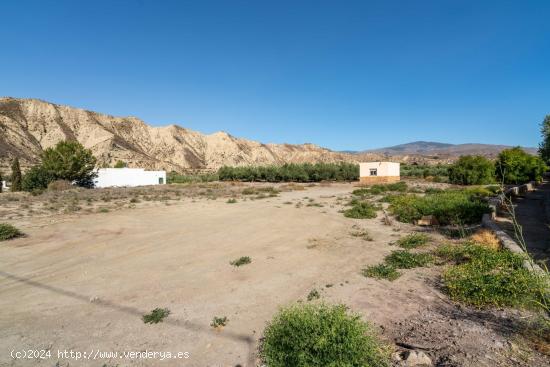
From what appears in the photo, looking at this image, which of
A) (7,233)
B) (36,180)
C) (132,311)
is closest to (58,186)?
(36,180)

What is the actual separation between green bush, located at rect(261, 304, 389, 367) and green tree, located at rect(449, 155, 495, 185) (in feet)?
125

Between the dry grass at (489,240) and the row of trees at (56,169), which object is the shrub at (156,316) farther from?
the row of trees at (56,169)

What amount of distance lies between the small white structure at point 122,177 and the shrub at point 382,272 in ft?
165

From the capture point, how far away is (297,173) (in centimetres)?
5678

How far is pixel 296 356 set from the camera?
12.5ft

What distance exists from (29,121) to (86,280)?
88242mm

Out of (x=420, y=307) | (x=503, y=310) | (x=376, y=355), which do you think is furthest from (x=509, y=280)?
(x=376, y=355)

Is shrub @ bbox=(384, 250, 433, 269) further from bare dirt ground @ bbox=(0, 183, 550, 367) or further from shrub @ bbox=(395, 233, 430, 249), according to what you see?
shrub @ bbox=(395, 233, 430, 249)

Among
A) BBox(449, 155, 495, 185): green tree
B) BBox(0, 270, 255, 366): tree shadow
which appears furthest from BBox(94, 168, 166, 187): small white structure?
BBox(449, 155, 495, 185): green tree

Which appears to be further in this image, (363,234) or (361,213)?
(361,213)

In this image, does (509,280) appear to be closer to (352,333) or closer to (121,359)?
(352,333)

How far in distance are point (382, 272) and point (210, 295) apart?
3885mm

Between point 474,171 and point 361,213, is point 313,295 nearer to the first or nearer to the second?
point 361,213

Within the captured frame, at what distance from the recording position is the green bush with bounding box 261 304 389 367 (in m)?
3.66
